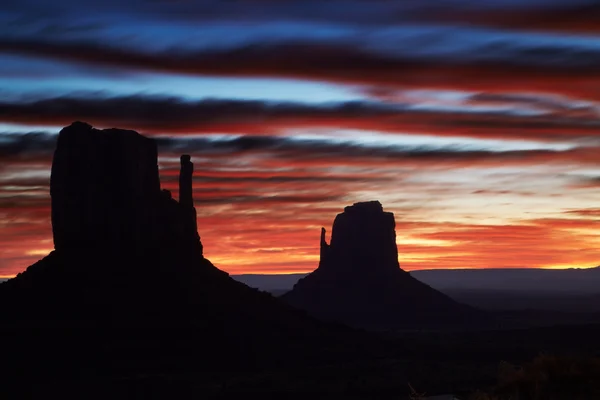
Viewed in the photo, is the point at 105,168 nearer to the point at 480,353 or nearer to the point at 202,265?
the point at 202,265

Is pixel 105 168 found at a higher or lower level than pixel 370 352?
higher

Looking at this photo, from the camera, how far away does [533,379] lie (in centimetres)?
2184

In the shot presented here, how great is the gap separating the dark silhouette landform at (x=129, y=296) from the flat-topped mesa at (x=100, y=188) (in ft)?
0.41

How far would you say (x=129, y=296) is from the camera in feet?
382

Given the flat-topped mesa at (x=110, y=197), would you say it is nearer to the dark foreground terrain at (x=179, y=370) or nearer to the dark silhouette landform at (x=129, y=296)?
the dark silhouette landform at (x=129, y=296)

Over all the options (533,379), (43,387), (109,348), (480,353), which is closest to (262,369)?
(109,348)

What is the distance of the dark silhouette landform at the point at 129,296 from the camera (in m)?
108

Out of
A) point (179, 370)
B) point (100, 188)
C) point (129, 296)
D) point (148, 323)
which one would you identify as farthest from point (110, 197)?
point (179, 370)

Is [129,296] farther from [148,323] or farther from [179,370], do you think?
[179,370]

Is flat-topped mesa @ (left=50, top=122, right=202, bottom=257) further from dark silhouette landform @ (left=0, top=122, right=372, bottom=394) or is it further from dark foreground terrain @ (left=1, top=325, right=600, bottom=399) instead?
dark foreground terrain @ (left=1, top=325, right=600, bottom=399)

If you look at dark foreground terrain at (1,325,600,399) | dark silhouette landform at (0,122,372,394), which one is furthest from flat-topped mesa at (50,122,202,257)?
dark foreground terrain at (1,325,600,399)

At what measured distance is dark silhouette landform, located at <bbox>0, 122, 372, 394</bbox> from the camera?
108m

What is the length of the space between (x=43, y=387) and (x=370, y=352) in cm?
4650

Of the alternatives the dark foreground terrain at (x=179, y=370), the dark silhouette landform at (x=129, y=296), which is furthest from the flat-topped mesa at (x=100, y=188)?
the dark foreground terrain at (x=179, y=370)
